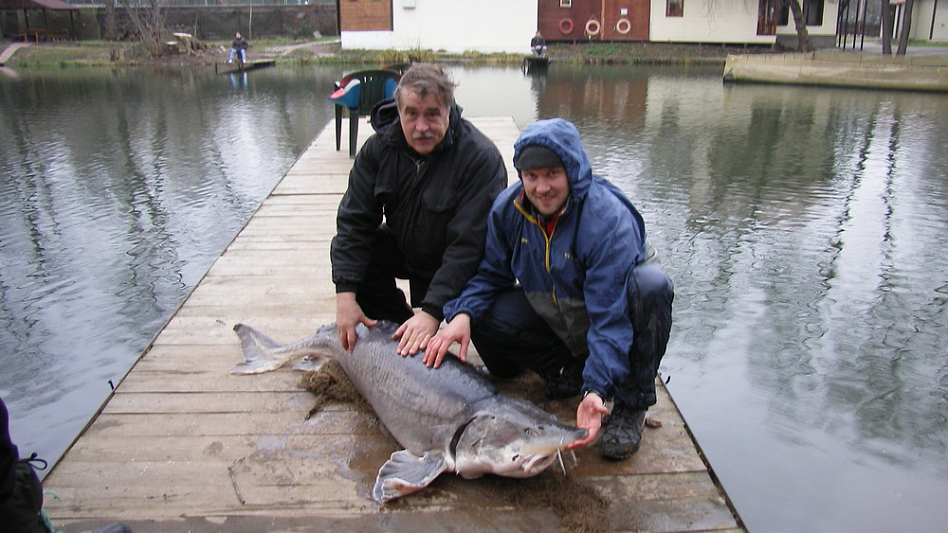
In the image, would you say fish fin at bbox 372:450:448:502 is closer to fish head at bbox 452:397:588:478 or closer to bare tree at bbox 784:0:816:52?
fish head at bbox 452:397:588:478

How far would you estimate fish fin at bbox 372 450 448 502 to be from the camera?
109 inches

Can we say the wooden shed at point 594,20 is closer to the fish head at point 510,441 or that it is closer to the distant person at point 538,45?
the distant person at point 538,45

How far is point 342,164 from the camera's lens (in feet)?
30.7

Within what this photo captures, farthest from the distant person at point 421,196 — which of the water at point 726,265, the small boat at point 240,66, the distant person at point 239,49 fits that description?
the distant person at point 239,49

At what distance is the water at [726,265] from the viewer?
15.4 ft

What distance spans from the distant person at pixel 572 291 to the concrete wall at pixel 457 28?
1406 inches

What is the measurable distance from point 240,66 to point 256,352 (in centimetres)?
2929

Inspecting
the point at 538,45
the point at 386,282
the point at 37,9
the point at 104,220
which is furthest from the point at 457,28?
the point at 386,282

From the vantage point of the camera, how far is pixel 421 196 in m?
3.49

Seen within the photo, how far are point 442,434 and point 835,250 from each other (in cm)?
637

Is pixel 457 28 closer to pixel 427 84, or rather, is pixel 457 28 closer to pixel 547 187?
pixel 427 84

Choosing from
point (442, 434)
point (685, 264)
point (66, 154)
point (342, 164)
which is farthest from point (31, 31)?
point (442, 434)

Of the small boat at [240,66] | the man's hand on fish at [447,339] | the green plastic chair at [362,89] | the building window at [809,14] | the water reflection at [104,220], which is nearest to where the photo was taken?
the man's hand on fish at [447,339]

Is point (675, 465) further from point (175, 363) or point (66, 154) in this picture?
point (66, 154)
